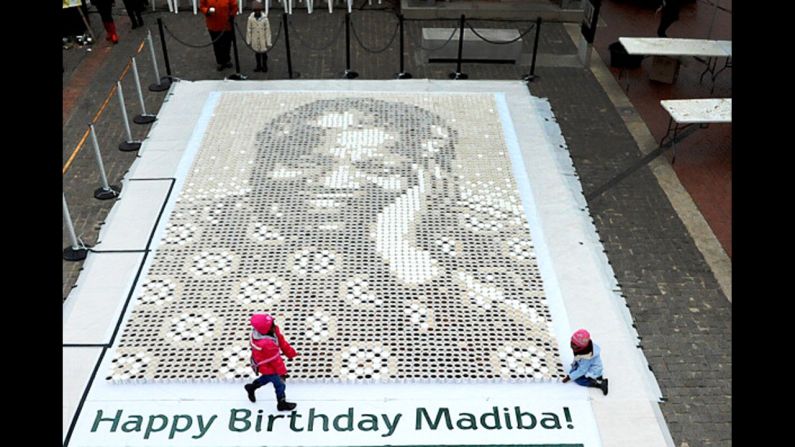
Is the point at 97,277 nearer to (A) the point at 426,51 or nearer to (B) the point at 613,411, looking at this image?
(B) the point at 613,411

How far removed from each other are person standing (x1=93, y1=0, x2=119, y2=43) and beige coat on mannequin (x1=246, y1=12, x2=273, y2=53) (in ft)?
10.4

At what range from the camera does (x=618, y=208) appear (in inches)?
324

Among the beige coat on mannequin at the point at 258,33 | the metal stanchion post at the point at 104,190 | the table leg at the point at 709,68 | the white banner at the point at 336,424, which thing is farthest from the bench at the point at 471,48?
the white banner at the point at 336,424

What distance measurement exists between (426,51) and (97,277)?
775 centimetres

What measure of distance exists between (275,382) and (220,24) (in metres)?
A: 8.03

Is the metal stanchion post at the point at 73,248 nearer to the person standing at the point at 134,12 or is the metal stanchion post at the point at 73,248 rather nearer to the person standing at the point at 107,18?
the person standing at the point at 107,18

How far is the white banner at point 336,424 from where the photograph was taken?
208 inches

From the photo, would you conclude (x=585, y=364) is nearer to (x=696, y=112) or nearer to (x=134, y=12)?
(x=696, y=112)

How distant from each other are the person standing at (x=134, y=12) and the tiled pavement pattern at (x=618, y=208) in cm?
34

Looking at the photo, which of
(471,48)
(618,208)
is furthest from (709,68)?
(618,208)

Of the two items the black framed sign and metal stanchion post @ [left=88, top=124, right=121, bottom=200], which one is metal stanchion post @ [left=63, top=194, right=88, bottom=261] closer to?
metal stanchion post @ [left=88, top=124, right=121, bottom=200]

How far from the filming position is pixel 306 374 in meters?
5.77
